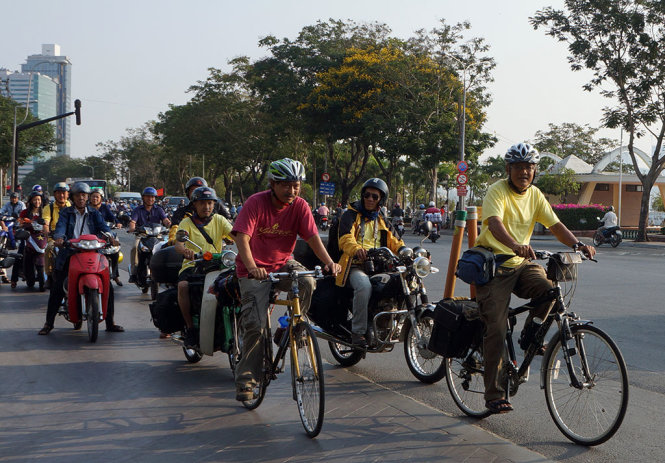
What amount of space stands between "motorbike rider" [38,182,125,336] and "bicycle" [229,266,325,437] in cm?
361

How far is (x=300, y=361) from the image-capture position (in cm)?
468

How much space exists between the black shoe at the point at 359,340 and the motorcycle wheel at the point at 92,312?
3009 millimetres

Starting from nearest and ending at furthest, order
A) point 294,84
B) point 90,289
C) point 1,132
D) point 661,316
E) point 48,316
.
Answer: point 90,289, point 48,316, point 661,316, point 294,84, point 1,132

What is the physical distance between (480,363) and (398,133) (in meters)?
32.1

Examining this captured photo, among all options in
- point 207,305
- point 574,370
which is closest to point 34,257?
point 207,305

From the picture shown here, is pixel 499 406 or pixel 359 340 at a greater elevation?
pixel 359 340

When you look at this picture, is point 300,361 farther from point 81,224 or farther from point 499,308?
point 81,224

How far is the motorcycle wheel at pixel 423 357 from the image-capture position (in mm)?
5793

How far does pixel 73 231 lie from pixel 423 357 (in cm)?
450

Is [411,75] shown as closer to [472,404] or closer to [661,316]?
[661,316]

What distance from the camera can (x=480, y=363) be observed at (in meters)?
5.02

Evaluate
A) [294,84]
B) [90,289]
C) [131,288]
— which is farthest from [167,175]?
[90,289]

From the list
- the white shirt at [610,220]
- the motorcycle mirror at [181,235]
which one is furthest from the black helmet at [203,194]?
the white shirt at [610,220]

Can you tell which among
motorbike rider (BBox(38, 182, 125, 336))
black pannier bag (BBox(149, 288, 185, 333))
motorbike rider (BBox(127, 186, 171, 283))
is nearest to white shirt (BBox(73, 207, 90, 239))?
motorbike rider (BBox(38, 182, 125, 336))
